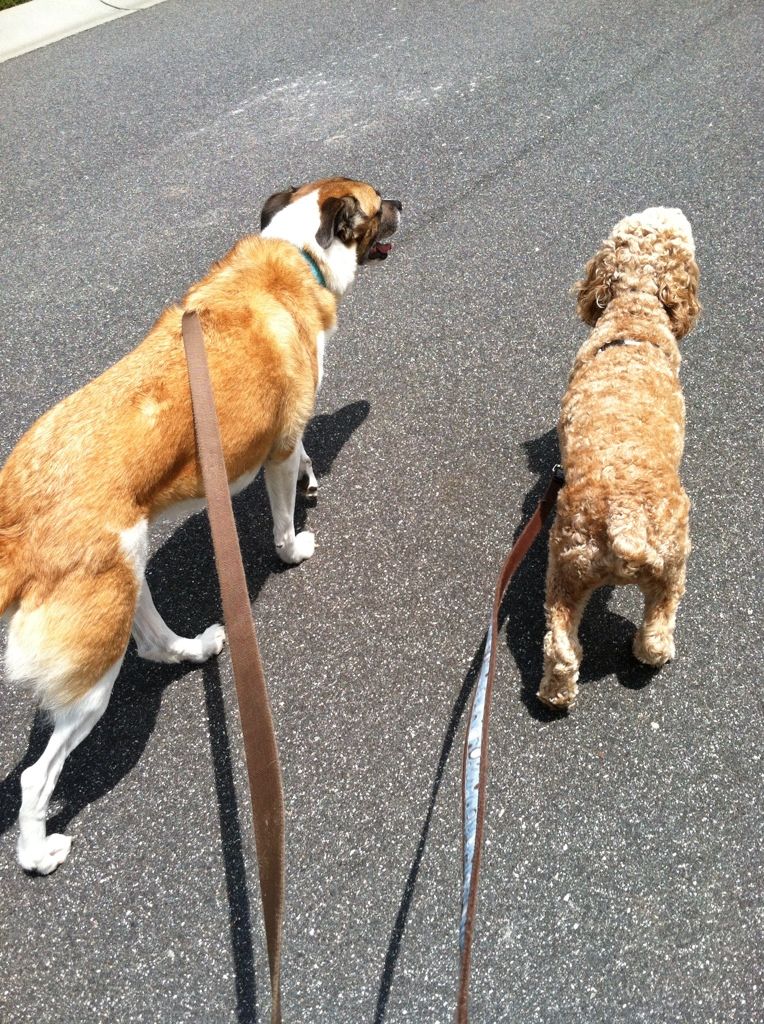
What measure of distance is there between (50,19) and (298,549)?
24.7 feet

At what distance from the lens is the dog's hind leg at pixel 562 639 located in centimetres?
300

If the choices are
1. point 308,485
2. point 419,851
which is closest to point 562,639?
point 419,851

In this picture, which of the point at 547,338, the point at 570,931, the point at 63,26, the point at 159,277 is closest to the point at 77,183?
the point at 159,277

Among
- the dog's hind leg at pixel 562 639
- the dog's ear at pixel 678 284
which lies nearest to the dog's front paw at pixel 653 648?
the dog's hind leg at pixel 562 639

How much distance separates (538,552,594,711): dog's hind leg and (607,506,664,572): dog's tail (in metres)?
0.26

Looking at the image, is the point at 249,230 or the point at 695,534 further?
the point at 249,230

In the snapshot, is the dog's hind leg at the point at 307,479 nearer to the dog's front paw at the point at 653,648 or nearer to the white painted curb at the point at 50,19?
the dog's front paw at the point at 653,648

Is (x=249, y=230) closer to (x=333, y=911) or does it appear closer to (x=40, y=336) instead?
(x=40, y=336)

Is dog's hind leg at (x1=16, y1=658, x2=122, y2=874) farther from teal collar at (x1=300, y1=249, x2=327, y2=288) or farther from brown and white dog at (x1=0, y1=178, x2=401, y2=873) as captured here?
teal collar at (x1=300, y1=249, x2=327, y2=288)

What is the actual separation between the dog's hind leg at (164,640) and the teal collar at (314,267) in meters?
1.55

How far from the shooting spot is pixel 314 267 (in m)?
3.62

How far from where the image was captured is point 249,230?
5.53 m

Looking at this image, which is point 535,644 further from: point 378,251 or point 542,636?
point 378,251

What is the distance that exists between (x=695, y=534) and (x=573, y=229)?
270cm
